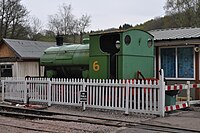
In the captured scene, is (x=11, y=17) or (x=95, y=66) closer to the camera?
(x=95, y=66)

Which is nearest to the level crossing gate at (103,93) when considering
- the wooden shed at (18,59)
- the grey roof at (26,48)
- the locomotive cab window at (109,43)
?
the locomotive cab window at (109,43)

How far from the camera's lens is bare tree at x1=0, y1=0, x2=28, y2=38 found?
42562 millimetres

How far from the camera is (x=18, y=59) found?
25484 mm

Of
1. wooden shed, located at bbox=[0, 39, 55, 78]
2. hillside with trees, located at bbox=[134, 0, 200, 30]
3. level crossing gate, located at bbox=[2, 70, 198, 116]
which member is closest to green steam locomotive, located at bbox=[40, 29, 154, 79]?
level crossing gate, located at bbox=[2, 70, 198, 116]

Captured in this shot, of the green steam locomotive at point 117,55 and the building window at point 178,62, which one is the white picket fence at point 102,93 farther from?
the building window at point 178,62

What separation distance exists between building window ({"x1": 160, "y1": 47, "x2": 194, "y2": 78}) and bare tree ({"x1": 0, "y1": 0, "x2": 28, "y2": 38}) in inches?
1290

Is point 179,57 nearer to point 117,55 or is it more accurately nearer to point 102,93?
point 117,55

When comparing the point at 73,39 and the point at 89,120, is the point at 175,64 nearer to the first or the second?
the point at 89,120

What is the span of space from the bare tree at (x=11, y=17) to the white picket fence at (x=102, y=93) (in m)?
29.9

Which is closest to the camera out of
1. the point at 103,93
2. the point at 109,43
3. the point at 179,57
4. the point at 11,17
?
the point at 103,93

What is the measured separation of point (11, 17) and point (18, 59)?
19699 millimetres

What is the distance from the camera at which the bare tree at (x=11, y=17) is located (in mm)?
42562

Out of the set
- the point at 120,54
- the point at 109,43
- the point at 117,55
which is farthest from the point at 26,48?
the point at 120,54

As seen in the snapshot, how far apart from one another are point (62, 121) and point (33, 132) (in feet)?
6.01
